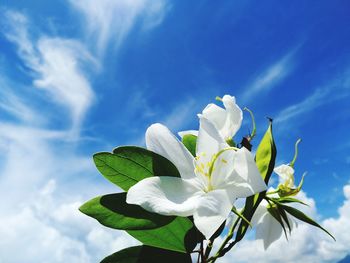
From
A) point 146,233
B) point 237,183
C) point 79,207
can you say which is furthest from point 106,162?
point 237,183

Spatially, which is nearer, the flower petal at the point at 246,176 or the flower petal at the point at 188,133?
the flower petal at the point at 246,176

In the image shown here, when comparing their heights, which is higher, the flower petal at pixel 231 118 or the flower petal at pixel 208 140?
the flower petal at pixel 231 118

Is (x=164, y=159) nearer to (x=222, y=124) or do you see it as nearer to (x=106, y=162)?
(x=106, y=162)

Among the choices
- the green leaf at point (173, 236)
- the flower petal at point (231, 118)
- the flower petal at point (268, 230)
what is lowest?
the green leaf at point (173, 236)

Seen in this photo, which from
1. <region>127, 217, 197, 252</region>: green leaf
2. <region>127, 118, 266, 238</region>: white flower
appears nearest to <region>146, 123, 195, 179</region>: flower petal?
<region>127, 118, 266, 238</region>: white flower

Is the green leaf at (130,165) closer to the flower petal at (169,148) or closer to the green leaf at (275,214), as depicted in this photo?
the flower petal at (169,148)

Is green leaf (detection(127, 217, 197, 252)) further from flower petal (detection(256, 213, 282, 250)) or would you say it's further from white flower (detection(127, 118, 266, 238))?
flower petal (detection(256, 213, 282, 250))

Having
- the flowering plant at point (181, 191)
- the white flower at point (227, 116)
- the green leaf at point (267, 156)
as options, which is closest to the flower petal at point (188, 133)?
the white flower at point (227, 116)
